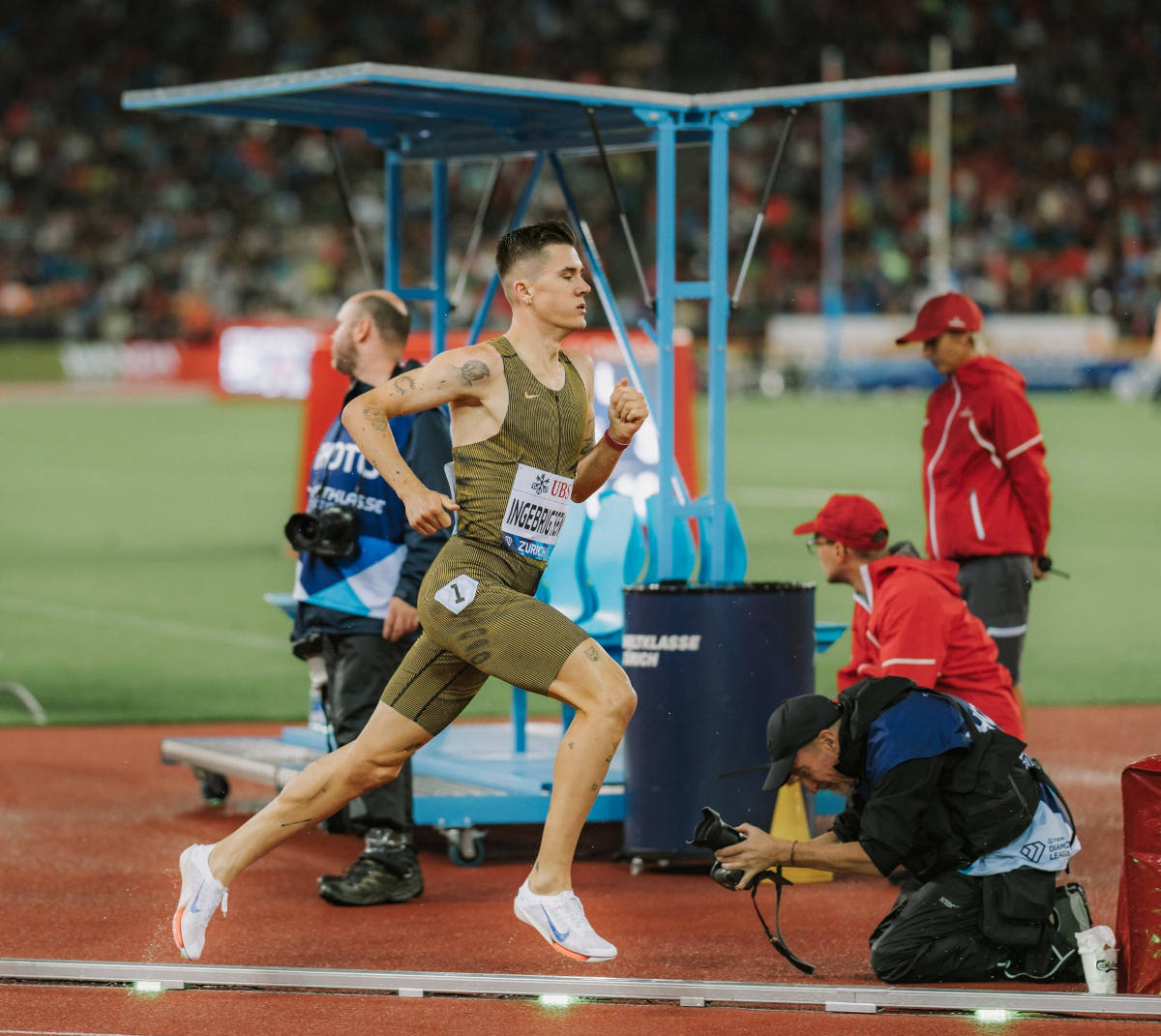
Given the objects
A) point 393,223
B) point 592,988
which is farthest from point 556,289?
point 393,223

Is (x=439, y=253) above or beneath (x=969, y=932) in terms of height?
above

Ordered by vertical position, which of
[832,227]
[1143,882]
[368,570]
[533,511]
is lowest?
[1143,882]

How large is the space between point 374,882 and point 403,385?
2.19 metres

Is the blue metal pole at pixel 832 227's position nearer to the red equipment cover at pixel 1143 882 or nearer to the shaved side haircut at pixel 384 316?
the shaved side haircut at pixel 384 316

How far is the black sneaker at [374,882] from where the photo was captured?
6852 mm

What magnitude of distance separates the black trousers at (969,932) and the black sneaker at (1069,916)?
0.04 meters

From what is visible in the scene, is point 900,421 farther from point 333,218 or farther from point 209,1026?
point 209,1026

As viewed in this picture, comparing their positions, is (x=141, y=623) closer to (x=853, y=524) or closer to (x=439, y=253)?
(x=439, y=253)

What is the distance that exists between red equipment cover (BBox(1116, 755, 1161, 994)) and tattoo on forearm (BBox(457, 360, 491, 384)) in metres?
2.16

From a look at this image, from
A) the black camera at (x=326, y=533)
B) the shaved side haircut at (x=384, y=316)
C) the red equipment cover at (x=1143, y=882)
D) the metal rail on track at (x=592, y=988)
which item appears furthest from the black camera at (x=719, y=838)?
the shaved side haircut at (x=384, y=316)

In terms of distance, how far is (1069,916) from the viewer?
19.0 feet

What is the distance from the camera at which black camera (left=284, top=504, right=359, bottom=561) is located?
692cm

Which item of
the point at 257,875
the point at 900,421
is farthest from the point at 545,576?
the point at 900,421

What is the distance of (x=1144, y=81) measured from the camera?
4800 centimetres
